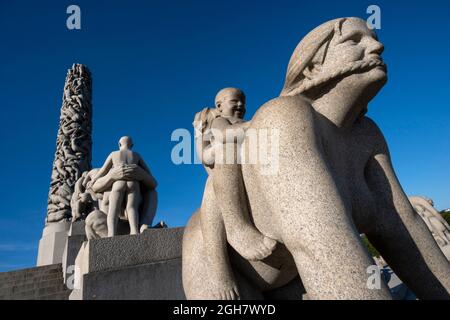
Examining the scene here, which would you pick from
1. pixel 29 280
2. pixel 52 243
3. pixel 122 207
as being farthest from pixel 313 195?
pixel 52 243

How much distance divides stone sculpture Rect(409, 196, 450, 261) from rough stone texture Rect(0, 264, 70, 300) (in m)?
A: 7.42

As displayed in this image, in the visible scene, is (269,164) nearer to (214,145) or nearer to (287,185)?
(287,185)

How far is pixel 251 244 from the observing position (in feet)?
6.26

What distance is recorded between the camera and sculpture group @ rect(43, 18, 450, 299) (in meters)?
1.58

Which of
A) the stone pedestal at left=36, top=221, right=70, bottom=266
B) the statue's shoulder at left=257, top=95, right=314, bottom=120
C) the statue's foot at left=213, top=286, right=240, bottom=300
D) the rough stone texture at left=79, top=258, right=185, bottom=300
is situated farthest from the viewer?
the stone pedestal at left=36, top=221, right=70, bottom=266

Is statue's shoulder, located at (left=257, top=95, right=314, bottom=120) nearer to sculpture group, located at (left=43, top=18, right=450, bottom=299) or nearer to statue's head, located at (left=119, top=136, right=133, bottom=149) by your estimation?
sculpture group, located at (left=43, top=18, right=450, bottom=299)

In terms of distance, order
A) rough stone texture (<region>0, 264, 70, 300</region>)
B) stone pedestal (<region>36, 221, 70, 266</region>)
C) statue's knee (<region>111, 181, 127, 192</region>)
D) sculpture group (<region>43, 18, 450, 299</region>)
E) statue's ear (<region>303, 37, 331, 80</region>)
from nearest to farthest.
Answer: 1. sculpture group (<region>43, 18, 450, 299</region>)
2. statue's ear (<region>303, 37, 331, 80</region>)
3. statue's knee (<region>111, 181, 127, 192</region>)
4. rough stone texture (<region>0, 264, 70, 300</region>)
5. stone pedestal (<region>36, 221, 70, 266</region>)

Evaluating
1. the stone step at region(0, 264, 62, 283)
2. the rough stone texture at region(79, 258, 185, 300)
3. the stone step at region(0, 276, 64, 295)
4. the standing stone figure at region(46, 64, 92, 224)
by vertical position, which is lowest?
the rough stone texture at region(79, 258, 185, 300)

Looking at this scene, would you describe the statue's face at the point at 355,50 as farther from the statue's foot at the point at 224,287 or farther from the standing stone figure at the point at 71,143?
the standing stone figure at the point at 71,143

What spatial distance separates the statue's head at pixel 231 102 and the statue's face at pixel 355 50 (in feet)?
2.16

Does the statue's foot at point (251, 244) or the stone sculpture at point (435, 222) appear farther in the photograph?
the stone sculpture at point (435, 222)

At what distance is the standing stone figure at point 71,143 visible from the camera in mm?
17062

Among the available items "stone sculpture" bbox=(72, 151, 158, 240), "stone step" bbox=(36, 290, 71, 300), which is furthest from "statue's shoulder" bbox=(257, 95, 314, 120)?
"stone step" bbox=(36, 290, 71, 300)

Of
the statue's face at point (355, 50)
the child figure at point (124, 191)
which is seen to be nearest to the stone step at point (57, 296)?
the child figure at point (124, 191)
